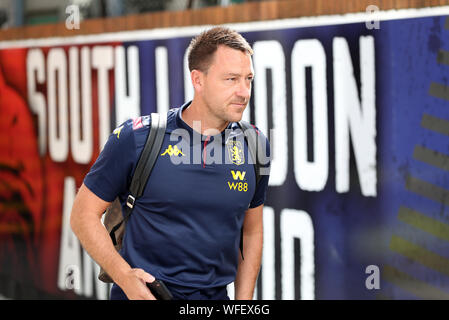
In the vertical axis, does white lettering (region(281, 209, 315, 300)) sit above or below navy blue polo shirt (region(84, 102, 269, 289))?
below

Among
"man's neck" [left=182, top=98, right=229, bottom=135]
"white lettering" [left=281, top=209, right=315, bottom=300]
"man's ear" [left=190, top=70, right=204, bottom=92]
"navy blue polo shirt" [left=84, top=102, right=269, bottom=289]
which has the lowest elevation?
"white lettering" [left=281, top=209, right=315, bottom=300]

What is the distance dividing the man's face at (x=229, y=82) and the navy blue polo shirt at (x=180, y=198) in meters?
0.18

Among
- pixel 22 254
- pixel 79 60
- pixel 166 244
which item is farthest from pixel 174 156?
pixel 22 254

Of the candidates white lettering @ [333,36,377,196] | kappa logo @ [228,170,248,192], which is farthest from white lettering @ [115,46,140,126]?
kappa logo @ [228,170,248,192]

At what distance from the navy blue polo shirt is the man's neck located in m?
0.03

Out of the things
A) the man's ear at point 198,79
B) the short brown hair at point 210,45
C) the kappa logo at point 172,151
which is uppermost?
the short brown hair at point 210,45

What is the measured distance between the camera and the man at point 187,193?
2.88 meters

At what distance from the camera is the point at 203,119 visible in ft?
9.91

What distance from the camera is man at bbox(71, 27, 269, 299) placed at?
2.88 m

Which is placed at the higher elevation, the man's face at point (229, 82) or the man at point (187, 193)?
the man's face at point (229, 82)

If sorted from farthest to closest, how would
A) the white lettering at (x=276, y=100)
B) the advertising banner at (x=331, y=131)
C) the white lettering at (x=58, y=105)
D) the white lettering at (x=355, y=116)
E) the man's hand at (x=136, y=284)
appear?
the white lettering at (x=58, y=105) < the white lettering at (x=276, y=100) < the white lettering at (x=355, y=116) < the advertising banner at (x=331, y=131) < the man's hand at (x=136, y=284)

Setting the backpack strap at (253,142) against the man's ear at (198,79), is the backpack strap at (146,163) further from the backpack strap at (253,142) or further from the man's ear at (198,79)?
the backpack strap at (253,142)

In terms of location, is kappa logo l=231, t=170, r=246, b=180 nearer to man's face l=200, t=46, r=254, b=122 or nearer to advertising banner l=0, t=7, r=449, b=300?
man's face l=200, t=46, r=254, b=122

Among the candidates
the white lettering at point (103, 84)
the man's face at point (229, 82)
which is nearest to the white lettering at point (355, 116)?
the man's face at point (229, 82)
